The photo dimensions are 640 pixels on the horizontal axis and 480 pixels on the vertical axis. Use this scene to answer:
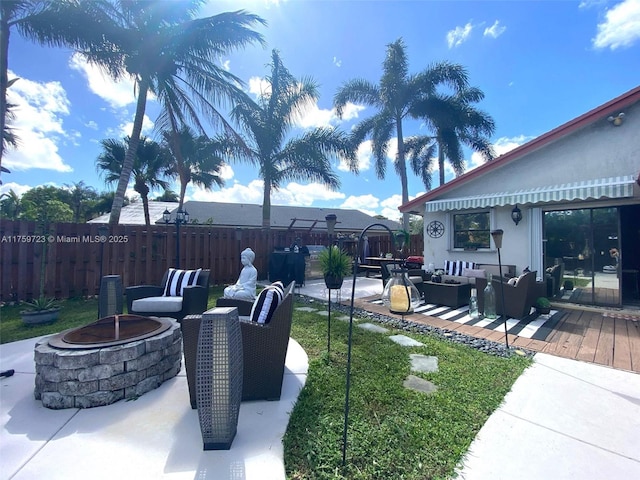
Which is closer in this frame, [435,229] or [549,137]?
[549,137]

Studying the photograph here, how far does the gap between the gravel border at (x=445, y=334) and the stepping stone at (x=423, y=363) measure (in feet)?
3.41

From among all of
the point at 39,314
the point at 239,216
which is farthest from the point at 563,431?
the point at 239,216

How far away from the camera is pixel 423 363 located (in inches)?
157

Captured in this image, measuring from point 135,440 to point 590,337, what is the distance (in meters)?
6.96

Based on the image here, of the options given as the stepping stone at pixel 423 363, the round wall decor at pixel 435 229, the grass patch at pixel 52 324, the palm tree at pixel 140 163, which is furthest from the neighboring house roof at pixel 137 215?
the stepping stone at pixel 423 363

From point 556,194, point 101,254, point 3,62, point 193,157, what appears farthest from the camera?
point 193,157

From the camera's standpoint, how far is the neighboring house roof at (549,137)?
23.1ft

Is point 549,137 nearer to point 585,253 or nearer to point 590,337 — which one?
point 585,253

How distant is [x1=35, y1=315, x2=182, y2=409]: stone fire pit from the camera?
2.79 meters

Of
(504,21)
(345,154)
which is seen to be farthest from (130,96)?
(504,21)

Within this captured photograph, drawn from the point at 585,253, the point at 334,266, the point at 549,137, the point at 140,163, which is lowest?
the point at 334,266

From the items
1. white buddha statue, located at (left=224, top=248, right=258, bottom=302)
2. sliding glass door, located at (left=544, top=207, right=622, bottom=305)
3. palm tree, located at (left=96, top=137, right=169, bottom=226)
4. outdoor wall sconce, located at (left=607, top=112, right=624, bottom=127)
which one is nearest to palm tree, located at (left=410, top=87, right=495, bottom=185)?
outdoor wall sconce, located at (left=607, top=112, right=624, bottom=127)

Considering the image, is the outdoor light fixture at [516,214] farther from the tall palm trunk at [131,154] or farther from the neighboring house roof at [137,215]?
the neighboring house roof at [137,215]

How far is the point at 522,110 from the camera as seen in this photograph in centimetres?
1122
